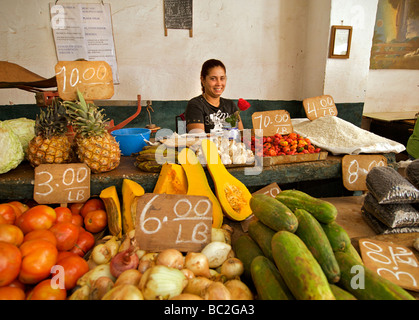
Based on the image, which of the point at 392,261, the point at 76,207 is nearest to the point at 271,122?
the point at 392,261

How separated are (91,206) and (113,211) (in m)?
0.20

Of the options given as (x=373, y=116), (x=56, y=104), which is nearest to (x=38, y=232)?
(x=56, y=104)

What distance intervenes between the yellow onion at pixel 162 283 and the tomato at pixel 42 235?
1.63 feet

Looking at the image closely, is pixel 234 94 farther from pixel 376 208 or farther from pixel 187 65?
pixel 376 208

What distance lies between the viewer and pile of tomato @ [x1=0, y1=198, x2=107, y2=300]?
892mm

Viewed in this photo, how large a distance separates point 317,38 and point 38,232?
4.51 metres

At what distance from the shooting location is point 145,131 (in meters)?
1.94

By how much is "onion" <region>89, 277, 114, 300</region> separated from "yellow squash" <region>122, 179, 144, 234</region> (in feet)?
1.46

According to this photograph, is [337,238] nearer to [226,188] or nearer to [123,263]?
[226,188]

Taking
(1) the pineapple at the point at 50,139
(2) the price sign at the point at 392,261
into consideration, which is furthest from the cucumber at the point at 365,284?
(1) the pineapple at the point at 50,139

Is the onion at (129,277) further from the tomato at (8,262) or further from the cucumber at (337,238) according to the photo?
the cucumber at (337,238)

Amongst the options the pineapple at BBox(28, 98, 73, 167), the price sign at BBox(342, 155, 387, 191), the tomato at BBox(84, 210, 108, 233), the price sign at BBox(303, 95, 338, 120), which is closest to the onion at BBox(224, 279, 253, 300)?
the tomato at BBox(84, 210, 108, 233)

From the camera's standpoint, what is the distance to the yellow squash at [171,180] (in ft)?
4.79

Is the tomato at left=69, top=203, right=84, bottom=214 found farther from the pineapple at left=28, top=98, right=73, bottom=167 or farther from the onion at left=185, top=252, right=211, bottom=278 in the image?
the onion at left=185, top=252, right=211, bottom=278
